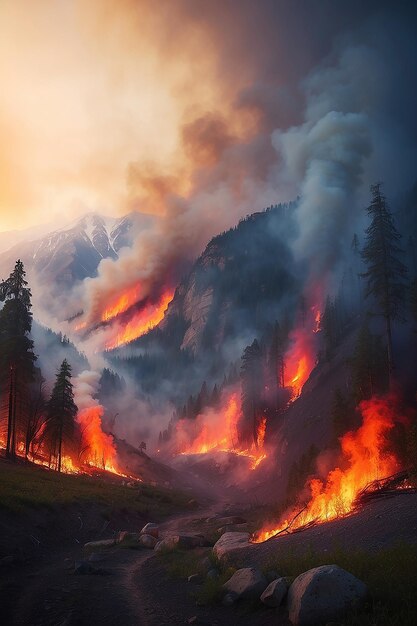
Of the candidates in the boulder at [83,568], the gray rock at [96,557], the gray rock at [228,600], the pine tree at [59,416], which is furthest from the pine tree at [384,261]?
the pine tree at [59,416]

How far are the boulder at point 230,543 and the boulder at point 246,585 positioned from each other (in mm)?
3954

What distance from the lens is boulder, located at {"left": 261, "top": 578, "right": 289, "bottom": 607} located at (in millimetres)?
9281

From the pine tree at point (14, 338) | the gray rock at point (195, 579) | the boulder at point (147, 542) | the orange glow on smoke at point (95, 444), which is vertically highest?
the pine tree at point (14, 338)

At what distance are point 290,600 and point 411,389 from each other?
39419 mm

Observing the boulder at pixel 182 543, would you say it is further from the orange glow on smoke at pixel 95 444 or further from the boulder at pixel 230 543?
the orange glow on smoke at pixel 95 444

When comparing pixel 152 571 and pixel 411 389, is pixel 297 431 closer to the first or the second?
pixel 411 389

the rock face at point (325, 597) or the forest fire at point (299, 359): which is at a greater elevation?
the forest fire at point (299, 359)

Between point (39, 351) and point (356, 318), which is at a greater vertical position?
point (39, 351)

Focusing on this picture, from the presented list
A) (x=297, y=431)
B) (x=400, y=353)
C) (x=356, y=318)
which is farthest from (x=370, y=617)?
(x=356, y=318)

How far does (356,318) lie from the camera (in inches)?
3580

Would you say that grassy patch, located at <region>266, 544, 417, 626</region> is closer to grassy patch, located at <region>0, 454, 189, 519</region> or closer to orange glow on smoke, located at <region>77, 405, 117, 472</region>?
grassy patch, located at <region>0, 454, 189, 519</region>

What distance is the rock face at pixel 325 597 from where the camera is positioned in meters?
7.97

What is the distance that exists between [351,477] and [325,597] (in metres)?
15.6

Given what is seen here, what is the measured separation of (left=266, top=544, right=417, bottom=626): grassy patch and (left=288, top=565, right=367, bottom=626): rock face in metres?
0.29
